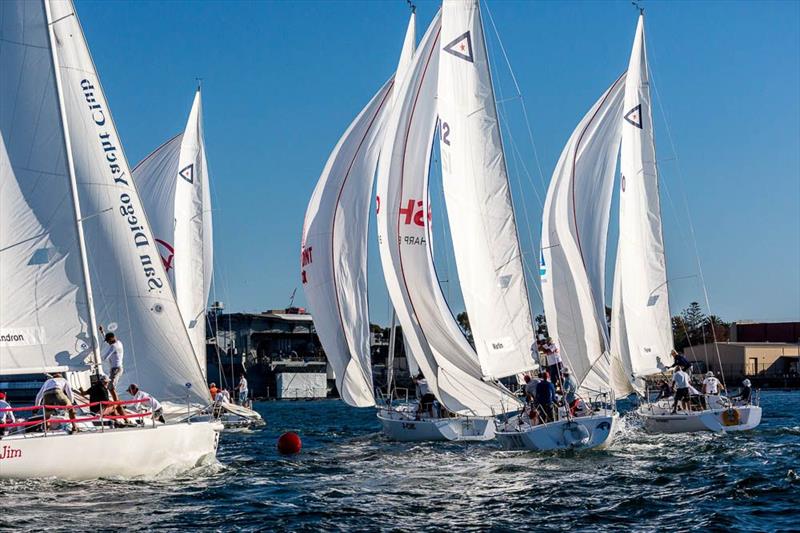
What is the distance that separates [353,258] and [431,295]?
15.9ft

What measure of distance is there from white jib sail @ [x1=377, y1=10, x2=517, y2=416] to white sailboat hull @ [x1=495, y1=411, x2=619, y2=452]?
21.4 ft

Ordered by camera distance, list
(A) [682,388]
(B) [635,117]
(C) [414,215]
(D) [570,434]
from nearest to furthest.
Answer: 1. (D) [570,434]
2. (C) [414,215]
3. (A) [682,388]
4. (B) [635,117]

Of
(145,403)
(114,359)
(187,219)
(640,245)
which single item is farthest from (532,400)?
(187,219)

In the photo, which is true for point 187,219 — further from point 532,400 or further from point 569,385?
point 532,400

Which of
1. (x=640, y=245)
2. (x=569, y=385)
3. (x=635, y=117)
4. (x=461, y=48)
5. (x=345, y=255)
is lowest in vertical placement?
(x=569, y=385)

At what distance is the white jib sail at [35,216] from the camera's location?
22.1 m

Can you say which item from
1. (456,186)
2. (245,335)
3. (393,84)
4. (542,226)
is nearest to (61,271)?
(456,186)

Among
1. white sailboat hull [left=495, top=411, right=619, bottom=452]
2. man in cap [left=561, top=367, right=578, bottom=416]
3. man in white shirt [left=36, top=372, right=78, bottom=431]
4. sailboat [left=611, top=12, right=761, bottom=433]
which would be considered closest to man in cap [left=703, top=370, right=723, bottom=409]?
sailboat [left=611, top=12, right=761, bottom=433]

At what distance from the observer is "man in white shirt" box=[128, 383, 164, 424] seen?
22406 mm

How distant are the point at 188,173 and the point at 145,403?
949 inches

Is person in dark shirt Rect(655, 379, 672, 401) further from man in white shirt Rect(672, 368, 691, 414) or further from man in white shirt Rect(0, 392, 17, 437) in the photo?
man in white shirt Rect(0, 392, 17, 437)

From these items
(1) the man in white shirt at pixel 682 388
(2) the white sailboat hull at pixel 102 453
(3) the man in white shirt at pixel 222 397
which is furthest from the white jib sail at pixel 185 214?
(2) the white sailboat hull at pixel 102 453

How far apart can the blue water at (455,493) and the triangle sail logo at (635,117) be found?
13412mm

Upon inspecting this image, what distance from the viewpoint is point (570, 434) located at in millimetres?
25531
